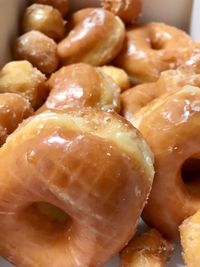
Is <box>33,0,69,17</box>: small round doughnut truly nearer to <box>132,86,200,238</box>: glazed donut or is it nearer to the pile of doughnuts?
the pile of doughnuts

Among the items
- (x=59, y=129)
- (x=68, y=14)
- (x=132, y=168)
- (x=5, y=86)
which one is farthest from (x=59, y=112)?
(x=68, y=14)

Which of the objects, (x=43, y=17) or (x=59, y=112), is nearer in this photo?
(x=59, y=112)

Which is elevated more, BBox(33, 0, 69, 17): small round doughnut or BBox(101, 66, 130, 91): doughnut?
BBox(33, 0, 69, 17): small round doughnut

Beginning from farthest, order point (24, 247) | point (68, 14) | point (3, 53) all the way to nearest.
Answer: point (68, 14), point (3, 53), point (24, 247)

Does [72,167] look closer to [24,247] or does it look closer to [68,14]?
[24,247]

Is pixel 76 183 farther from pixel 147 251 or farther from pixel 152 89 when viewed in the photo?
pixel 152 89

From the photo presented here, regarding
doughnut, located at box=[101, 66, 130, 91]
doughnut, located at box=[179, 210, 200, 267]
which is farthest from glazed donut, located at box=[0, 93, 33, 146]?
doughnut, located at box=[179, 210, 200, 267]

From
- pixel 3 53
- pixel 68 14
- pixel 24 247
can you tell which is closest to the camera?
pixel 24 247
